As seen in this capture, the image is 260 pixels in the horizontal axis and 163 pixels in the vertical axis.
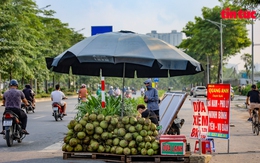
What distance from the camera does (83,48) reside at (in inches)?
383

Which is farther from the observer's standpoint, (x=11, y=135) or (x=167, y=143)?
(x=11, y=135)

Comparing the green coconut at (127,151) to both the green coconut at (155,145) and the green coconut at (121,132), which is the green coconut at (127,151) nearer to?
the green coconut at (121,132)

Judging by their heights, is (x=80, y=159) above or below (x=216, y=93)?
below

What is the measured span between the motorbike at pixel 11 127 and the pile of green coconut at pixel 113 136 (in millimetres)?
2611

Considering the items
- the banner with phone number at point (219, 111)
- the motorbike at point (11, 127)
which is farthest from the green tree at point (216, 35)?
the motorbike at point (11, 127)

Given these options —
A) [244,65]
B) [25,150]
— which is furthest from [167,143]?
[244,65]

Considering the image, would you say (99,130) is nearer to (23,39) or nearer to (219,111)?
(219,111)

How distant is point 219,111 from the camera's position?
1131 centimetres

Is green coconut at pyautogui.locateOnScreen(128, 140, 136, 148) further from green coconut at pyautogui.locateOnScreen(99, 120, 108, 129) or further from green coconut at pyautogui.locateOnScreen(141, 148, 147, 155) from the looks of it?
green coconut at pyautogui.locateOnScreen(99, 120, 108, 129)

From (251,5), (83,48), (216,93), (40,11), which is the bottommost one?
(216,93)

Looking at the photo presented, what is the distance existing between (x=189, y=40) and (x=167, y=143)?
5741 cm

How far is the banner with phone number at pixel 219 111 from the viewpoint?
11.1 meters

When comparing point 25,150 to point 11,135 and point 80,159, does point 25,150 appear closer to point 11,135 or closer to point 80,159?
point 11,135

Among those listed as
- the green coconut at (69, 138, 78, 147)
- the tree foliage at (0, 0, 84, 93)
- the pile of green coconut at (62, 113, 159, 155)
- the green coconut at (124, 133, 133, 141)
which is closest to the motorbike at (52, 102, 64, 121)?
the pile of green coconut at (62, 113, 159, 155)
